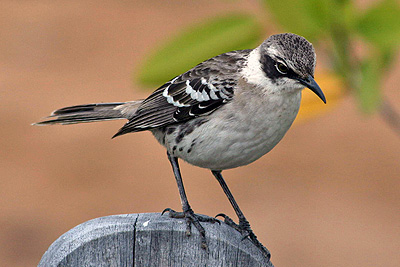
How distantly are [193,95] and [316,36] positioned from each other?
1062 millimetres

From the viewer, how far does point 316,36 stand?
3.67 m

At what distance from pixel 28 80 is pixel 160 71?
8.88 metres

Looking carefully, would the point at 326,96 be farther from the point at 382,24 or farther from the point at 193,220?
the point at 193,220

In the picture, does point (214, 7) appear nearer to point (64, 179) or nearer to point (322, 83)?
point (64, 179)

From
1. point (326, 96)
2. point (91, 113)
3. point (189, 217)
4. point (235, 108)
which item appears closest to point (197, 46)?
point (235, 108)

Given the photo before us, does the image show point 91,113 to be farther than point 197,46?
Yes

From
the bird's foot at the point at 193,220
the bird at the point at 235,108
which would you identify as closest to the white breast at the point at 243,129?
the bird at the point at 235,108

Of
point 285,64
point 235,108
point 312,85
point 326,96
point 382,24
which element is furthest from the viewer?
point 235,108

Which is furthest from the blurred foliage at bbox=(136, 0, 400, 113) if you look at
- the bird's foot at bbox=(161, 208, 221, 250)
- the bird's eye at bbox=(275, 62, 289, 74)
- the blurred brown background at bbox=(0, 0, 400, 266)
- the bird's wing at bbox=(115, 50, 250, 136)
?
the blurred brown background at bbox=(0, 0, 400, 266)

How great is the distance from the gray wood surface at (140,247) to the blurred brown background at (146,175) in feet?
18.6

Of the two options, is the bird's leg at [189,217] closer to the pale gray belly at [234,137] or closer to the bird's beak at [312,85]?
the pale gray belly at [234,137]

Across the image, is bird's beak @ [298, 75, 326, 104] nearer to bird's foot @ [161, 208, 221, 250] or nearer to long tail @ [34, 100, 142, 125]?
bird's foot @ [161, 208, 221, 250]

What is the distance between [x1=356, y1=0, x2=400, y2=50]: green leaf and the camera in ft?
11.3

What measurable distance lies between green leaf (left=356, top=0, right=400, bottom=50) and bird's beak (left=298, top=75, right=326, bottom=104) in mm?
407
